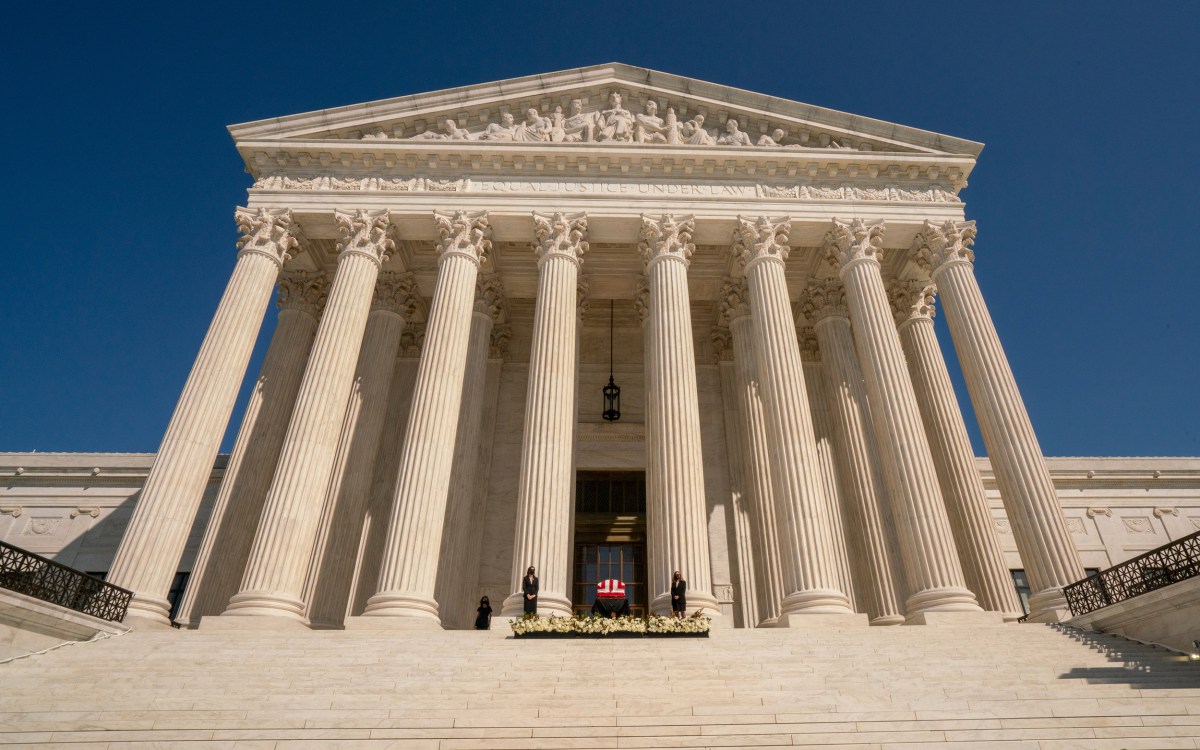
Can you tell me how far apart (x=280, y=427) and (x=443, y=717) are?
1670cm

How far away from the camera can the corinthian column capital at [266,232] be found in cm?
2334

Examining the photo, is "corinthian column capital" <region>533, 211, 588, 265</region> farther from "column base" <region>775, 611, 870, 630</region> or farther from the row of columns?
"column base" <region>775, 611, 870, 630</region>

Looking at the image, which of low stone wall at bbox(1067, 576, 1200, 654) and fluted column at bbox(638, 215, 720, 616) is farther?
fluted column at bbox(638, 215, 720, 616)

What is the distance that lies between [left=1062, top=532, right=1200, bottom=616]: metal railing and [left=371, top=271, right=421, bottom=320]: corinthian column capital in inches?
908

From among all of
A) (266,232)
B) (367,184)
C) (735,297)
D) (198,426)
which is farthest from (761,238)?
(198,426)

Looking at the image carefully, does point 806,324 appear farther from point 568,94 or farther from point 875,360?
point 568,94

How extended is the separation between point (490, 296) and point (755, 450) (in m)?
11.7

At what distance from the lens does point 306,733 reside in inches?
390

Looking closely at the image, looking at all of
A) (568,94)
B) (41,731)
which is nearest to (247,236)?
(568,94)

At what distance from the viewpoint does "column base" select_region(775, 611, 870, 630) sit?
55.5 feet

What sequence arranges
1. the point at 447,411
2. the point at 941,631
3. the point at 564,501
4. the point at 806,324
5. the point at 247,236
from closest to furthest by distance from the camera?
the point at 941,631, the point at 564,501, the point at 447,411, the point at 247,236, the point at 806,324

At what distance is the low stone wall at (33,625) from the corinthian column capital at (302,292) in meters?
14.0

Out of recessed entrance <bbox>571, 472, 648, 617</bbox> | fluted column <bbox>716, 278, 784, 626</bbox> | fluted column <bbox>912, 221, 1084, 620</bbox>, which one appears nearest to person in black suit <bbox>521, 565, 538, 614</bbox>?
fluted column <bbox>716, 278, 784, 626</bbox>

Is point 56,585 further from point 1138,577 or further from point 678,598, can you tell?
point 1138,577
